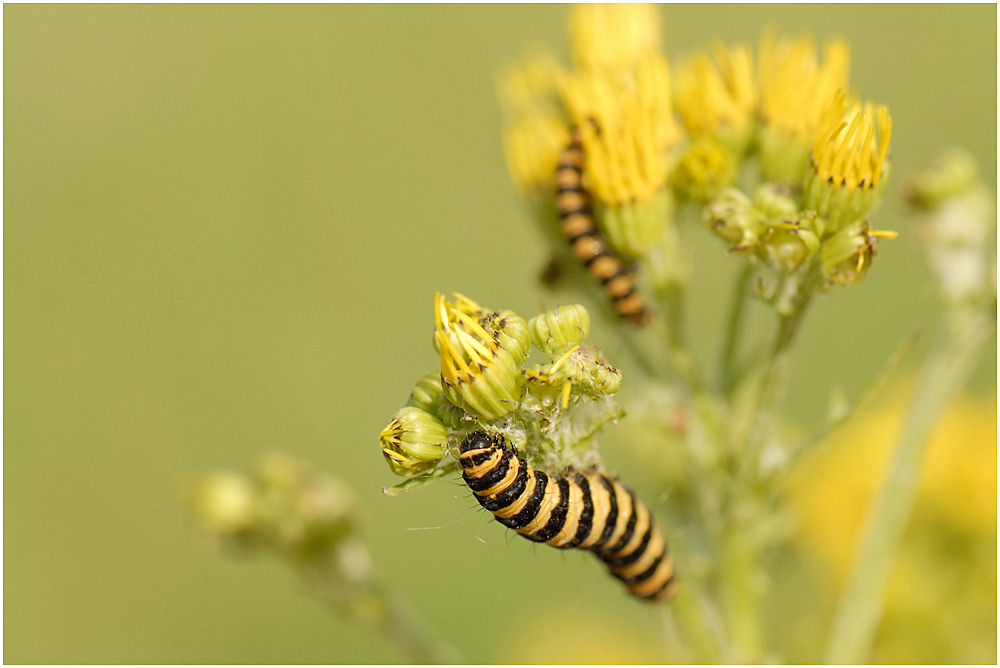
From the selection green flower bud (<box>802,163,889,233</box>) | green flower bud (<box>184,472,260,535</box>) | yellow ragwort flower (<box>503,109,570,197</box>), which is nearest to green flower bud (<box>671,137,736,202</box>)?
green flower bud (<box>802,163,889,233</box>)

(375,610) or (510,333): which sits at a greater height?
(510,333)

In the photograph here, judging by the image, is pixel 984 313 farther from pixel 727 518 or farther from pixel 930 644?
pixel 930 644

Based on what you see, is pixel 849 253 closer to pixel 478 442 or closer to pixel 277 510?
pixel 478 442

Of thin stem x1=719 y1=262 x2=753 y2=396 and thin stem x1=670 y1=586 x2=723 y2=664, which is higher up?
thin stem x1=719 y1=262 x2=753 y2=396

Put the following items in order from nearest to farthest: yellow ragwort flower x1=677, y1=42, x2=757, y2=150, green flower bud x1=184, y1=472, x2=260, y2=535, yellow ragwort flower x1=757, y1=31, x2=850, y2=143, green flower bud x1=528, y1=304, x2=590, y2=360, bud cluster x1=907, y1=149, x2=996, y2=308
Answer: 1. green flower bud x1=528, y1=304, x2=590, y2=360
2. yellow ragwort flower x1=757, y1=31, x2=850, y2=143
3. yellow ragwort flower x1=677, y1=42, x2=757, y2=150
4. bud cluster x1=907, y1=149, x2=996, y2=308
5. green flower bud x1=184, y1=472, x2=260, y2=535

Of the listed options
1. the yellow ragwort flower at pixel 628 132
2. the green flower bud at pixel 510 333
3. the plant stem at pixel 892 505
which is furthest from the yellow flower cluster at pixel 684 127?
the plant stem at pixel 892 505

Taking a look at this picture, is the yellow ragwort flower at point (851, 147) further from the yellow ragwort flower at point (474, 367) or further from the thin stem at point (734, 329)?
the yellow ragwort flower at point (474, 367)

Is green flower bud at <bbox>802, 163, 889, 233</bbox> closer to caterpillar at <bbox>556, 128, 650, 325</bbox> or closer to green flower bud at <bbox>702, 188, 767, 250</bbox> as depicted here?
green flower bud at <bbox>702, 188, 767, 250</bbox>

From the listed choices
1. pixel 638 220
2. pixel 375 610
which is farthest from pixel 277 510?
pixel 638 220
